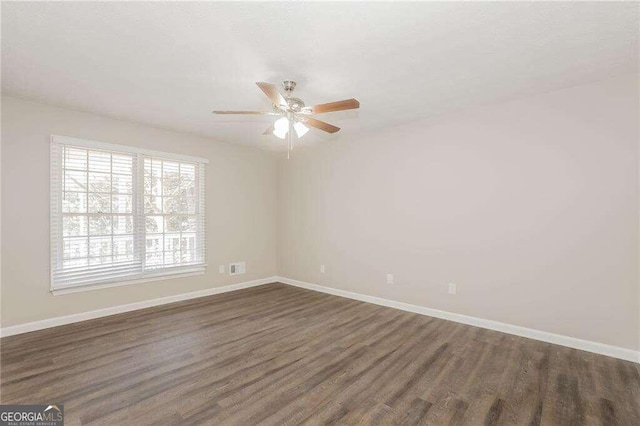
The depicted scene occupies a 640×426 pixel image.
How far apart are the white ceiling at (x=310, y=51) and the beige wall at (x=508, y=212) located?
0.38 metres

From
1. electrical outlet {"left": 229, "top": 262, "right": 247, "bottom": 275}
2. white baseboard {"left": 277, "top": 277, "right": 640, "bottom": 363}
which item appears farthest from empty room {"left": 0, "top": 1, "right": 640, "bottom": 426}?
electrical outlet {"left": 229, "top": 262, "right": 247, "bottom": 275}

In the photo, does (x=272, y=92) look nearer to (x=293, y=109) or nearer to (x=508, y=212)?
(x=293, y=109)

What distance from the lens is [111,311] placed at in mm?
4008

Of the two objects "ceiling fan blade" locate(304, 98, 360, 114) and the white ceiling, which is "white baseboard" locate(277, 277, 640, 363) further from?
"ceiling fan blade" locate(304, 98, 360, 114)

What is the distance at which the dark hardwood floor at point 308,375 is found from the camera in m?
2.03

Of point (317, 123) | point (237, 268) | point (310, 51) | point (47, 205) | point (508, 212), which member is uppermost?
point (310, 51)

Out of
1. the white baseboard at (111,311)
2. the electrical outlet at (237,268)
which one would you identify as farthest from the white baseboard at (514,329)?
the white baseboard at (111,311)

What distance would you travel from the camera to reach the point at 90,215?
387cm

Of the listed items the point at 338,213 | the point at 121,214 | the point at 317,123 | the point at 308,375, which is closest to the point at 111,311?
the point at 121,214

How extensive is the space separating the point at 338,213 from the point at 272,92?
2988mm

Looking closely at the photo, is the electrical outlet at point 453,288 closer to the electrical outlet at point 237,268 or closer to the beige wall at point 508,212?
the beige wall at point 508,212

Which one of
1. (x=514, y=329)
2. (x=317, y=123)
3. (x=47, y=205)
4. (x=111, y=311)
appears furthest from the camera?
(x=111, y=311)

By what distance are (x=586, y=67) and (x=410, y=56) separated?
1.59m

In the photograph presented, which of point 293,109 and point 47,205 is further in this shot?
point 47,205
